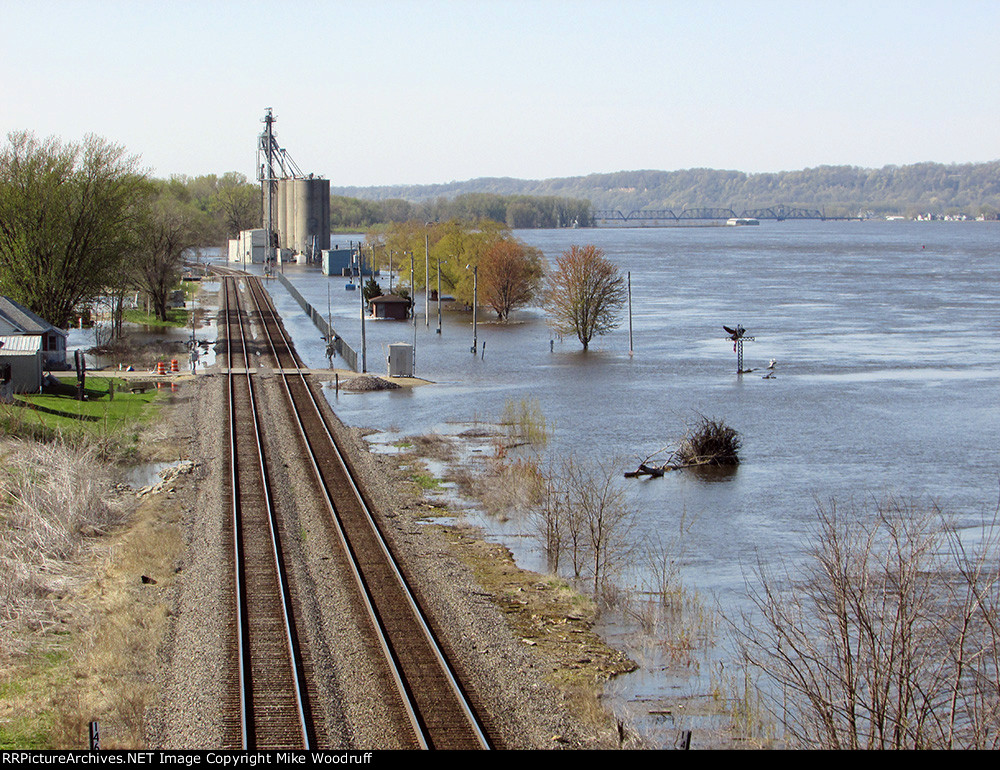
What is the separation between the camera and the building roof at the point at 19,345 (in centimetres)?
3900

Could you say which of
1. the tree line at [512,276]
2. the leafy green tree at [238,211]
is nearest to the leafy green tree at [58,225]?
the tree line at [512,276]

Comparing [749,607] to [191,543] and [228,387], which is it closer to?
[191,543]

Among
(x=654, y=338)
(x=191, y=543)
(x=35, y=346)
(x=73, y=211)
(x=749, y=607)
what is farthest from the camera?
(x=654, y=338)

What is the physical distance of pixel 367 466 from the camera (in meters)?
29.5

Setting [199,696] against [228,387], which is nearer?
[199,696]

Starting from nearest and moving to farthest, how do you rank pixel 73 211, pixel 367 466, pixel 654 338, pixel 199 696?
pixel 199 696
pixel 367 466
pixel 73 211
pixel 654 338

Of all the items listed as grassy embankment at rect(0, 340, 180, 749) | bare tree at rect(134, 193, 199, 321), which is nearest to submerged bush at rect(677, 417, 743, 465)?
grassy embankment at rect(0, 340, 180, 749)

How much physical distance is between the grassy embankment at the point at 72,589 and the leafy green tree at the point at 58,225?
25.4m

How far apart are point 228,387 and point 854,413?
81.7 feet

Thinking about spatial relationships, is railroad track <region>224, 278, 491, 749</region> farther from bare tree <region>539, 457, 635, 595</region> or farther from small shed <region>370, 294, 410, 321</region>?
small shed <region>370, 294, 410, 321</region>

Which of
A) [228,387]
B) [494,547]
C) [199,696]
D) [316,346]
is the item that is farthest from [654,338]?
[199,696]

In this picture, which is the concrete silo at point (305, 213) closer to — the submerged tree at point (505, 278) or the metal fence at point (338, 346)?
the submerged tree at point (505, 278)
